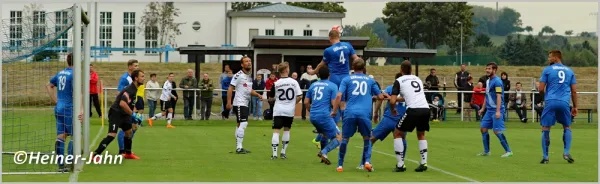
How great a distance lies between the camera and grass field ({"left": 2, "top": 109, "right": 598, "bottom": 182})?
46.3 ft

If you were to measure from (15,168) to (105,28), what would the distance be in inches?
2581

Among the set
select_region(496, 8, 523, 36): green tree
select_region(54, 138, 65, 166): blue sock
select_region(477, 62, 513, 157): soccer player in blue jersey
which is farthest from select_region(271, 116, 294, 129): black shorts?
select_region(496, 8, 523, 36): green tree

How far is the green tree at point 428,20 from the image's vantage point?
88.6 metres

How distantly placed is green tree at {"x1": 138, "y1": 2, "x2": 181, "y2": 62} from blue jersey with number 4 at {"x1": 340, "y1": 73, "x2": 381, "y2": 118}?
205 ft

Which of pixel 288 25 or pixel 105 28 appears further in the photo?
pixel 105 28

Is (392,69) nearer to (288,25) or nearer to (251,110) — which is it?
(288,25)

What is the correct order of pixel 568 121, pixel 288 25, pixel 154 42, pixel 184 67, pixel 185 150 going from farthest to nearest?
pixel 154 42
pixel 288 25
pixel 184 67
pixel 185 150
pixel 568 121

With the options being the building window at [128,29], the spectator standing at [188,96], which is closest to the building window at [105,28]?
the building window at [128,29]

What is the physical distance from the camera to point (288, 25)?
231 ft

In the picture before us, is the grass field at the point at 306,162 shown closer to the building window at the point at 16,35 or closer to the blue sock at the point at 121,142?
the blue sock at the point at 121,142

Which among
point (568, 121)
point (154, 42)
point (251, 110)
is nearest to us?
point (568, 121)

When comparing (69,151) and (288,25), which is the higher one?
(288,25)

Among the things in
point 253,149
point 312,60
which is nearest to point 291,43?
point 312,60

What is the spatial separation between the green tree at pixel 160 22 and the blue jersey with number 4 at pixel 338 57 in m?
60.4
